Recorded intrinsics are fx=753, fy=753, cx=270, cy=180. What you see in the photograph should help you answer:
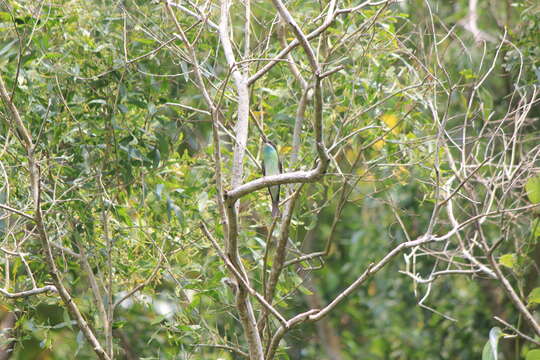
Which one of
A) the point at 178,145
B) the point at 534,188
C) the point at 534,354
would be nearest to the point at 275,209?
the point at 178,145

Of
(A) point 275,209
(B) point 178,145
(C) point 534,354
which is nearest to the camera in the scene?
(A) point 275,209

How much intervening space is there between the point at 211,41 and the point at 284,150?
519mm

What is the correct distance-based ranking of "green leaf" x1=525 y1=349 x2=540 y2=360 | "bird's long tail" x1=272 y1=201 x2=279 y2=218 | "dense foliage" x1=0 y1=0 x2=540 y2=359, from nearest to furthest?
"bird's long tail" x1=272 y1=201 x2=279 y2=218, "dense foliage" x1=0 y1=0 x2=540 y2=359, "green leaf" x1=525 y1=349 x2=540 y2=360

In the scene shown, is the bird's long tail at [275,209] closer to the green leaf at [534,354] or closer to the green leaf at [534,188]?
the green leaf at [534,188]

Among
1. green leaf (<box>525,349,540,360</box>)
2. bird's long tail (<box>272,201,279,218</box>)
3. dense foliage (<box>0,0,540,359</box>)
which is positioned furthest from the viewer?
green leaf (<box>525,349,540,360</box>)

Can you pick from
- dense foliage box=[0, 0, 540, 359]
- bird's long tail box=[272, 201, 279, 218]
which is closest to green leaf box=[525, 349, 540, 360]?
dense foliage box=[0, 0, 540, 359]

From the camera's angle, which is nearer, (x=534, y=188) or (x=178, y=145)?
(x=534, y=188)

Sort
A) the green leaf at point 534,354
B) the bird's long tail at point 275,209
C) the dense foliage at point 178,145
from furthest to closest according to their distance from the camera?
the green leaf at point 534,354
the dense foliage at point 178,145
the bird's long tail at point 275,209

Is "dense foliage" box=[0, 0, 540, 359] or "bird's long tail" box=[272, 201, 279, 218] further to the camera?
"dense foliage" box=[0, 0, 540, 359]

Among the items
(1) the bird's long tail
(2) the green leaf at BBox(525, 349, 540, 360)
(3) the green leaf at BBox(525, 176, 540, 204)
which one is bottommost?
(2) the green leaf at BBox(525, 349, 540, 360)

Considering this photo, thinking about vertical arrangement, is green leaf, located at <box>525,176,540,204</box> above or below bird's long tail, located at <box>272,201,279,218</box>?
below

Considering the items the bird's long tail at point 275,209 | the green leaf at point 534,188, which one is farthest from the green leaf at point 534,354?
the bird's long tail at point 275,209

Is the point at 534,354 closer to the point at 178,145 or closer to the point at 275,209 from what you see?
the point at 275,209

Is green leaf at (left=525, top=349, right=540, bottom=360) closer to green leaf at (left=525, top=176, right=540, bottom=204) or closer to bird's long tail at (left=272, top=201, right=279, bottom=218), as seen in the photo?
green leaf at (left=525, top=176, right=540, bottom=204)
